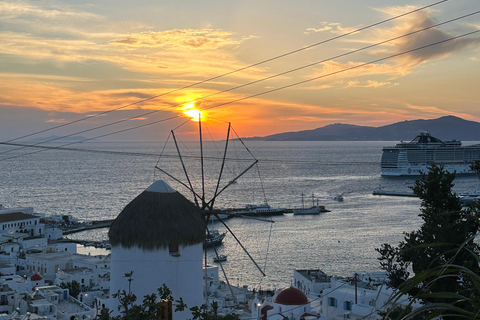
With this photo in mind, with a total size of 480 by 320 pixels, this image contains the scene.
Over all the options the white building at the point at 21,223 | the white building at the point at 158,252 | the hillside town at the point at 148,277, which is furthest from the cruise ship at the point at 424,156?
the white building at the point at 158,252

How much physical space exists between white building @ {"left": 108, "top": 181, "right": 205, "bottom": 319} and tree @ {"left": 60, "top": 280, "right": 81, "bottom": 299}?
2290cm

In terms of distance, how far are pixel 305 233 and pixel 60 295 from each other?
34.9 metres

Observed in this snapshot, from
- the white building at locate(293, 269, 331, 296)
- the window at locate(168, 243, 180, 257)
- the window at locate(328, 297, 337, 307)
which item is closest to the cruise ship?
the white building at locate(293, 269, 331, 296)

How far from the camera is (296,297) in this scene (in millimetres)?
18766

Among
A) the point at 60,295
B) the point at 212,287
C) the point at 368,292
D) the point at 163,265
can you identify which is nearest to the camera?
the point at 163,265

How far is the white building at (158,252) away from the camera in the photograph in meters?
8.00

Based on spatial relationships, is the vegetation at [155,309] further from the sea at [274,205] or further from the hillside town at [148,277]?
the sea at [274,205]

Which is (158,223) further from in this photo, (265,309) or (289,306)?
(265,309)

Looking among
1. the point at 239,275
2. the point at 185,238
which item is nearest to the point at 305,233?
the point at 239,275

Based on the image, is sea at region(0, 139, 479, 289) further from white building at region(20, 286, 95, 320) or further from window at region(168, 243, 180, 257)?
white building at region(20, 286, 95, 320)

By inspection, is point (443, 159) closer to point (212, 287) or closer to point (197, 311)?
point (212, 287)

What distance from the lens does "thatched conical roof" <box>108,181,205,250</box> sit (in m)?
8.11

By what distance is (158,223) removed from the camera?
824 cm

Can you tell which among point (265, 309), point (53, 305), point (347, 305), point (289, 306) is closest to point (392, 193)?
point (347, 305)
